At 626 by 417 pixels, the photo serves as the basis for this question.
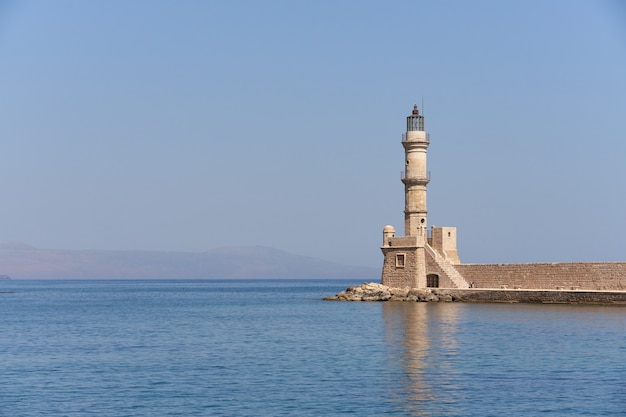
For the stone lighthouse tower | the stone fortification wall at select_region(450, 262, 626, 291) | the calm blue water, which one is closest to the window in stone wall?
the stone lighthouse tower

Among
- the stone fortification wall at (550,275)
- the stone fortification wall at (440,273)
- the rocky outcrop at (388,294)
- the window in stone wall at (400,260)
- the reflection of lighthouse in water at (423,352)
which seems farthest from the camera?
the window in stone wall at (400,260)

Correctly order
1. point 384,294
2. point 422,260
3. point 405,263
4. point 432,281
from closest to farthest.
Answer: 1. point 422,260
2. point 405,263
3. point 432,281
4. point 384,294

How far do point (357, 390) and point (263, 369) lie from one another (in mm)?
4410

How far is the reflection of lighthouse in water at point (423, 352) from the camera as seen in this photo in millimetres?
21139

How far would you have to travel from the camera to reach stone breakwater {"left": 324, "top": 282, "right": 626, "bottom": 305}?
46281 millimetres

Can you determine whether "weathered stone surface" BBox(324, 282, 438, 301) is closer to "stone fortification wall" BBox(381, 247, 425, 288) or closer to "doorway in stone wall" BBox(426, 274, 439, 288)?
"stone fortification wall" BBox(381, 247, 425, 288)

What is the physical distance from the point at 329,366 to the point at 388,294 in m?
28.1

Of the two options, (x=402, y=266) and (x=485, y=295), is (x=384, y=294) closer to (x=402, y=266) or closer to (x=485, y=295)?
(x=402, y=266)

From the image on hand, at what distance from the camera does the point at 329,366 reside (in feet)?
87.1

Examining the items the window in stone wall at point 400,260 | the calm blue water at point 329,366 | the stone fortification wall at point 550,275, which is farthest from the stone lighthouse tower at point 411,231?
the calm blue water at point 329,366

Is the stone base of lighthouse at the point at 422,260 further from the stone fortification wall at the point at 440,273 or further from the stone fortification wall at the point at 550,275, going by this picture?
the stone fortification wall at the point at 550,275

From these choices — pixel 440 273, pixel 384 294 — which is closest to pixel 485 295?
pixel 440 273

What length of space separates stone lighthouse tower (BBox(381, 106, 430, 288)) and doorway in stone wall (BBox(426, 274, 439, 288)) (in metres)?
0.47

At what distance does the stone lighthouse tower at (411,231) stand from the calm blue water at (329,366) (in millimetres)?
9221
